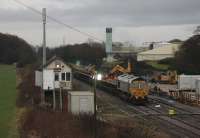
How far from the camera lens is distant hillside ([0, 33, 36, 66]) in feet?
561

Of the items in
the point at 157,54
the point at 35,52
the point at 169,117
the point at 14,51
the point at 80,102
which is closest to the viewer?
the point at 80,102

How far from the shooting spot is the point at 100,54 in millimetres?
140000

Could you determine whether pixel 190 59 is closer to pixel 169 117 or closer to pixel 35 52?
pixel 169 117

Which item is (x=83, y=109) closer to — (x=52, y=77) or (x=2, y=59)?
(x=52, y=77)

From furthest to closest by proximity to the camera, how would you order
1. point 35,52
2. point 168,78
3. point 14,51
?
point 35,52 → point 14,51 → point 168,78

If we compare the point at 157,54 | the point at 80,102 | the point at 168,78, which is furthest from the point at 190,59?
the point at 157,54

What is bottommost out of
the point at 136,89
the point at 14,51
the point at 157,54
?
the point at 136,89

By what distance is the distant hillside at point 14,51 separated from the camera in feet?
561

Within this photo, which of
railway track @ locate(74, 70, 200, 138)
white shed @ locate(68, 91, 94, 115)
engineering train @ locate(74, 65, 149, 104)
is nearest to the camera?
railway track @ locate(74, 70, 200, 138)

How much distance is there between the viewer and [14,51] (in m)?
186

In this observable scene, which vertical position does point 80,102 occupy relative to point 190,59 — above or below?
below

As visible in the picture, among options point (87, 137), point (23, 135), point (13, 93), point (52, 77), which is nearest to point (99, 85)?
point (13, 93)

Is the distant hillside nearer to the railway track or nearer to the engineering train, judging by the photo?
the engineering train

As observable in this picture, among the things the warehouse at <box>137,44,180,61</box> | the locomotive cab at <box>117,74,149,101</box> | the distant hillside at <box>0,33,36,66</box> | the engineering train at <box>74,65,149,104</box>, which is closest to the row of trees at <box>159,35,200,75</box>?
the engineering train at <box>74,65,149,104</box>
